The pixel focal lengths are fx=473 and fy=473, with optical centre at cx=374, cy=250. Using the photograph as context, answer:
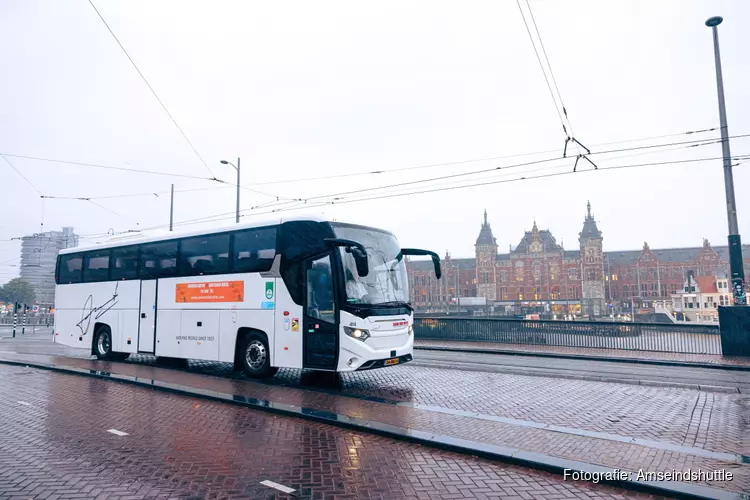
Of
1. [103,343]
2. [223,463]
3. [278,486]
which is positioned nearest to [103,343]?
[103,343]

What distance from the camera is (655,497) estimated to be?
15.1ft

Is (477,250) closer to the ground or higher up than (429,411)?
higher up

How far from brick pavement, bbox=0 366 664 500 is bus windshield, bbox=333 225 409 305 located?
308 centimetres

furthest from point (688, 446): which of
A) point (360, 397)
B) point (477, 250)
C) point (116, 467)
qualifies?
point (477, 250)

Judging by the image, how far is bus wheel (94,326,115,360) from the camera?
49.1 ft

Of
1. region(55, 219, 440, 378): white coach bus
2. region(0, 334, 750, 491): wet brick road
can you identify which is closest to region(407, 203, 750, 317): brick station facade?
region(0, 334, 750, 491): wet brick road

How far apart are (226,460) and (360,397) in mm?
3805

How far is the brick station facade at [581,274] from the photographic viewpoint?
317 feet

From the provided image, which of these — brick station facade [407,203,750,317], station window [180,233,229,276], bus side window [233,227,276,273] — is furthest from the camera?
brick station facade [407,203,750,317]

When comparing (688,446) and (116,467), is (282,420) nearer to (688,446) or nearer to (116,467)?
(116,467)

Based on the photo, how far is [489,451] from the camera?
18.5 ft

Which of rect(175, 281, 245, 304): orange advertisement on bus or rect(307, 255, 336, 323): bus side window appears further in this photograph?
rect(175, 281, 245, 304): orange advertisement on bus

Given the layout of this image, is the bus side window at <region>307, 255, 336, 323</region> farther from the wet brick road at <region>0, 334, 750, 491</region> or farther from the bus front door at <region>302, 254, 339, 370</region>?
the wet brick road at <region>0, 334, 750, 491</region>

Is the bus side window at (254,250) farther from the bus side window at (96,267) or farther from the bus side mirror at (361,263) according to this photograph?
the bus side window at (96,267)
